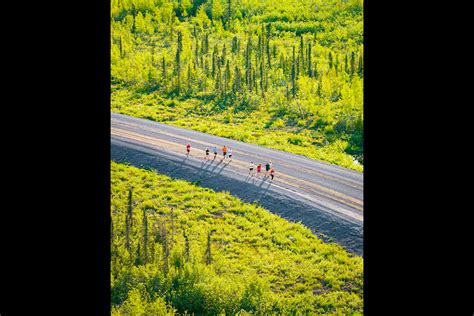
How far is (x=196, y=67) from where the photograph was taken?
10484 millimetres

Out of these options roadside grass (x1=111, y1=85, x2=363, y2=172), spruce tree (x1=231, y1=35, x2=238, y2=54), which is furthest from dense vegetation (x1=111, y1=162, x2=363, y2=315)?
spruce tree (x1=231, y1=35, x2=238, y2=54)

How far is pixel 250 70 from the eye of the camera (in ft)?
33.6

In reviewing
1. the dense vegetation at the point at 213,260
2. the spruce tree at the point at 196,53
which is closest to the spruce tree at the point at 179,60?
the spruce tree at the point at 196,53

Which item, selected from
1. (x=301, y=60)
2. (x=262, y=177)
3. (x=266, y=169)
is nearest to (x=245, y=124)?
(x=266, y=169)

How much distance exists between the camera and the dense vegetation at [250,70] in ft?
28.8

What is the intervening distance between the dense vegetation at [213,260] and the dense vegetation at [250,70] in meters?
2.00

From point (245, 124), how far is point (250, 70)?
1.70 meters

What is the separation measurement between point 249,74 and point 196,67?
1.11 m

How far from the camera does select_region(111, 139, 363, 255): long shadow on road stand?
6121mm

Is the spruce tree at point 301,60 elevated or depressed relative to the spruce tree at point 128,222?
elevated

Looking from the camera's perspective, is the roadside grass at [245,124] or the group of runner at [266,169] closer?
the group of runner at [266,169]

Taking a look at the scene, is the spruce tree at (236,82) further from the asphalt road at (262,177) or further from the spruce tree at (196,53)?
the asphalt road at (262,177)
